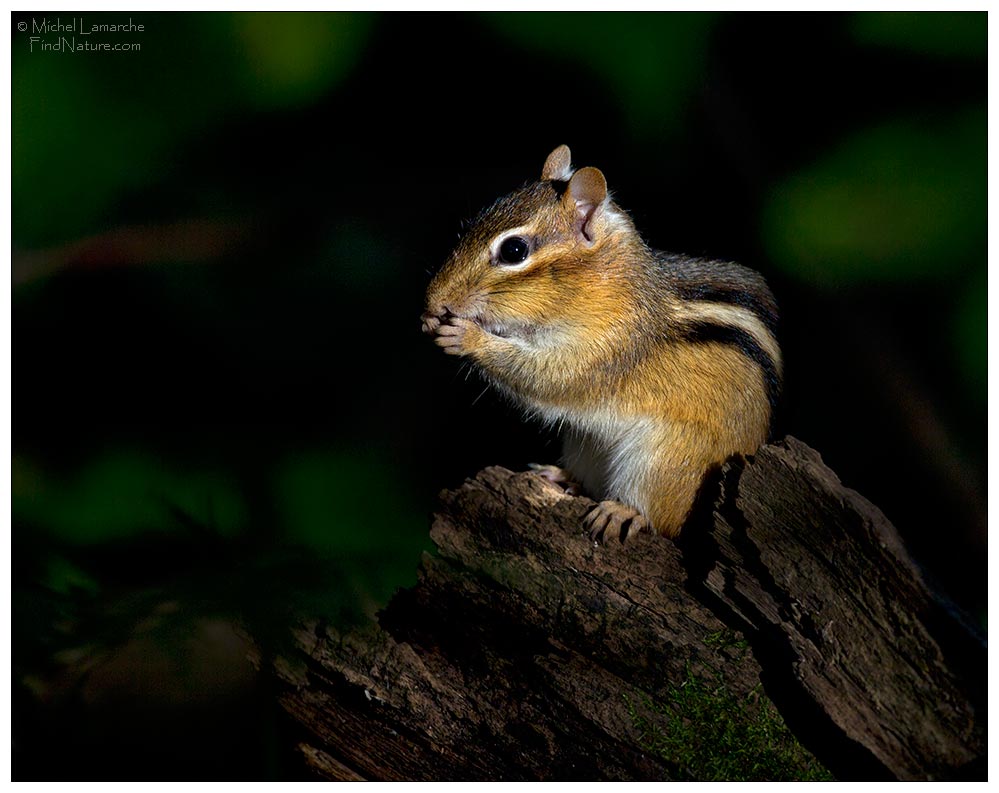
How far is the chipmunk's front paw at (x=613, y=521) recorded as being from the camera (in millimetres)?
1554

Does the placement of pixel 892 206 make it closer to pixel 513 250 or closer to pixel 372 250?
pixel 513 250

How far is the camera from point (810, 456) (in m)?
1.41

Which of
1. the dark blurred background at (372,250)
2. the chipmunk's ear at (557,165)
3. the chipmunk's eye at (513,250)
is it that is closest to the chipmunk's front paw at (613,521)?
the dark blurred background at (372,250)

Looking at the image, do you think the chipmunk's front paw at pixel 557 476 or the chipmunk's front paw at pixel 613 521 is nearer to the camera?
the chipmunk's front paw at pixel 613 521

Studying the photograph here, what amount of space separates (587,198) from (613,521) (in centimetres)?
58

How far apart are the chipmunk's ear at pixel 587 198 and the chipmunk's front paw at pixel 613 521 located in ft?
1.59

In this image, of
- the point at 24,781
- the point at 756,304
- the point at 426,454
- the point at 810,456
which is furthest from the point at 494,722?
the point at 426,454

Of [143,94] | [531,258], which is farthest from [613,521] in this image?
[143,94]

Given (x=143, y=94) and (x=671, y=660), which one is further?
(x=143, y=94)

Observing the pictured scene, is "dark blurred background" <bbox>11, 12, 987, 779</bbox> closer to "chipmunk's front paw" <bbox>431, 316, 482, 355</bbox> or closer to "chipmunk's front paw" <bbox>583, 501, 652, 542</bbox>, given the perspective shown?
"chipmunk's front paw" <bbox>431, 316, 482, 355</bbox>

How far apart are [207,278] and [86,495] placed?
0.60 m

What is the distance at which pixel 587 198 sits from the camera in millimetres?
1711

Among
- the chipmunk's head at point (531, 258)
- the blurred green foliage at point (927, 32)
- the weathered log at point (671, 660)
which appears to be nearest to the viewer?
the weathered log at point (671, 660)

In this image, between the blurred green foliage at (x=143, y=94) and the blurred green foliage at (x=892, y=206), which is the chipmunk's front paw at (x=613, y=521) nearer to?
the blurred green foliage at (x=892, y=206)
